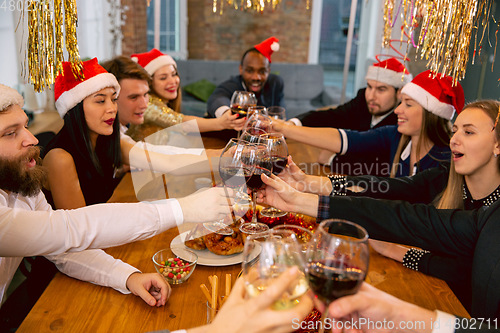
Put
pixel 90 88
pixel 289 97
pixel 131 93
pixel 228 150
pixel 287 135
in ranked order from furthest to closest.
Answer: pixel 289 97, pixel 131 93, pixel 287 135, pixel 90 88, pixel 228 150

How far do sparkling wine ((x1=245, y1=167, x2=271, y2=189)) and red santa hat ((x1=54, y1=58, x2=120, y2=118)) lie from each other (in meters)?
0.90

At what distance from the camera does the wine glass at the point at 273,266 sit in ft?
1.87

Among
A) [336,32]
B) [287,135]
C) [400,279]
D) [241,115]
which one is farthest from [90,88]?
[336,32]

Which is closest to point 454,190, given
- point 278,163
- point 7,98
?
point 278,163

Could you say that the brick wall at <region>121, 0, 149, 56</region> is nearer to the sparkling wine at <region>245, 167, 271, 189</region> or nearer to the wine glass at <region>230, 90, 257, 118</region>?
the wine glass at <region>230, 90, 257, 118</region>

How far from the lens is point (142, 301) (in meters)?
0.86

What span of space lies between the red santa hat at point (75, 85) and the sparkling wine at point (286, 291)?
1.25 m

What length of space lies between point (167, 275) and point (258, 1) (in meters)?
0.92

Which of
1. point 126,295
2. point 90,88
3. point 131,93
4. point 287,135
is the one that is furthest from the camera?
point 131,93

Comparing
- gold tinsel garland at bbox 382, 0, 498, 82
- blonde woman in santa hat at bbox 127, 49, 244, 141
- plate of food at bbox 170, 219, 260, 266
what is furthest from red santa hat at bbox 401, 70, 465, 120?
plate of food at bbox 170, 219, 260, 266

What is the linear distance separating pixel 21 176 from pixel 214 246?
1.87ft

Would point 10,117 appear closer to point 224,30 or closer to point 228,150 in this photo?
point 228,150

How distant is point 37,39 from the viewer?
40.4 inches

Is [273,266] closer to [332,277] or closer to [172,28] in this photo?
[332,277]
